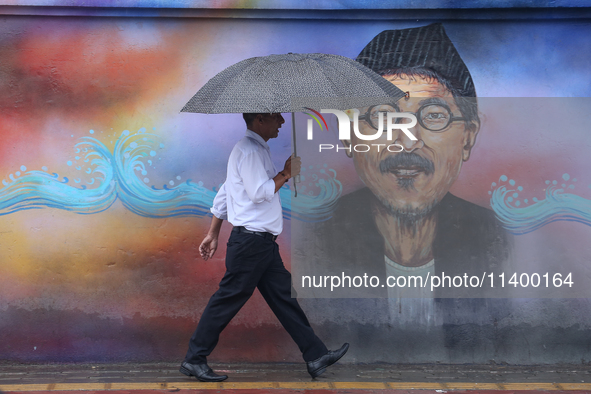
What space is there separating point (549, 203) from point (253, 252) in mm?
2538

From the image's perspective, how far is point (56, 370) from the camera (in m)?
4.83

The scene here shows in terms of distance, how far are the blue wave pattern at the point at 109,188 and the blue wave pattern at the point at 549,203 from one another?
245cm

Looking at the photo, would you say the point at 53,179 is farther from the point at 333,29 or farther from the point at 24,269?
the point at 333,29

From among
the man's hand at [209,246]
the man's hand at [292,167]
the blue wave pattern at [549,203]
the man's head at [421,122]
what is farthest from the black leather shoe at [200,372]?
the blue wave pattern at [549,203]

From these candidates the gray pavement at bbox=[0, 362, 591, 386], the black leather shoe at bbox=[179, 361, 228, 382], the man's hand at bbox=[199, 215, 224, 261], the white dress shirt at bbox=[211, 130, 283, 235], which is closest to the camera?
the white dress shirt at bbox=[211, 130, 283, 235]

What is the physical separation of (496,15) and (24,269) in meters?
4.33

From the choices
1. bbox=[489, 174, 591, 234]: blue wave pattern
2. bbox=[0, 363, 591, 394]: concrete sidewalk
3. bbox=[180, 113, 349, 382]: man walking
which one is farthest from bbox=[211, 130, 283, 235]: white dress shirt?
bbox=[489, 174, 591, 234]: blue wave pattern

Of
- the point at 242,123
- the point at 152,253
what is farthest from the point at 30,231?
the point at 242,123

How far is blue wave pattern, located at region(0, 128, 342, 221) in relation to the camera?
16.2ft

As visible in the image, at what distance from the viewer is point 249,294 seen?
14.2 feet

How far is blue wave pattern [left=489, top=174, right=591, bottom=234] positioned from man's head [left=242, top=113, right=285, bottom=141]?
195 centimetres

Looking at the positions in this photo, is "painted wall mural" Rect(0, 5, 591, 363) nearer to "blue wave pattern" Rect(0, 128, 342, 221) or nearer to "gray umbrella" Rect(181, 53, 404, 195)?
"blue wave pattern" Rect(0, 128, 342, 221)

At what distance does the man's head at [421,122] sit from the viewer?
498 centimetres

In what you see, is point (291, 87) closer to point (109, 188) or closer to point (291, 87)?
point (291, 87)
